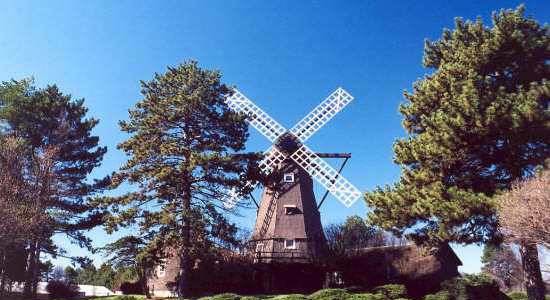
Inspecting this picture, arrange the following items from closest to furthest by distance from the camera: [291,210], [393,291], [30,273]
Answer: [393,291]
[30,273]
[291,210]

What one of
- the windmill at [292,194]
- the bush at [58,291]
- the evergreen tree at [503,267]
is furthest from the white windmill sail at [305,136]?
the evergreen tree at [503,267]

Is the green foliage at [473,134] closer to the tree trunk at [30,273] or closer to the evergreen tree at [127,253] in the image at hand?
the evergreen tree at [127,253]

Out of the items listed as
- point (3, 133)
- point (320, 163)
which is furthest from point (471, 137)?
point (3, 133)

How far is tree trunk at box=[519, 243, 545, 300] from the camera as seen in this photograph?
63.9ft

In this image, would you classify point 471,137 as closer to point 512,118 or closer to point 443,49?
point 512,118

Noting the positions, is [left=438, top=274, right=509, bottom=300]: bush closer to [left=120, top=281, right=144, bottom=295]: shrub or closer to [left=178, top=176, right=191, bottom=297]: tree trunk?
[left=178, top=176, right=191, bottom=297]: tree trunk

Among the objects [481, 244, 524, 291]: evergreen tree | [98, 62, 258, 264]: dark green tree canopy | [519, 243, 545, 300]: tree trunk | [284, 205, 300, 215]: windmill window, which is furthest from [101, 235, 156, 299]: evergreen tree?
[481, 244, 524, 291]: evergreen tree

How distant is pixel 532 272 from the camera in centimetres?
1981

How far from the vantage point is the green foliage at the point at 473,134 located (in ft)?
63.3

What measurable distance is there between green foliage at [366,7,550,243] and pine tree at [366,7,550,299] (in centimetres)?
4

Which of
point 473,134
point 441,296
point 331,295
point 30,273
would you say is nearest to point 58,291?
point 30,273

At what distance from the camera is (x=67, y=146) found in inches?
1276

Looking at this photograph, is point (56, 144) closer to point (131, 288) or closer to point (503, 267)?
point (131, 288)

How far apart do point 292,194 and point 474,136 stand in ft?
49.6
